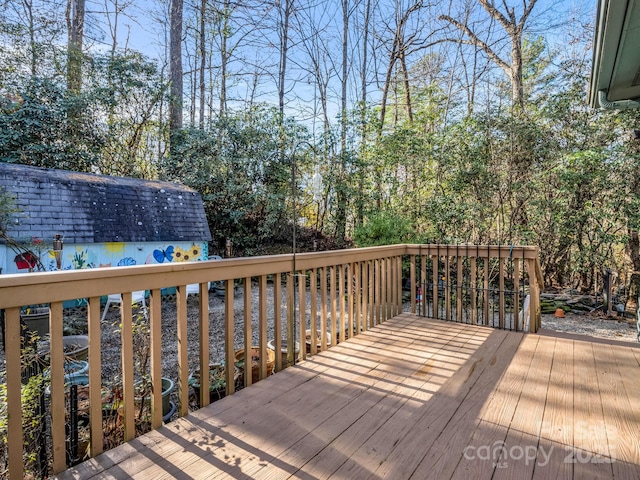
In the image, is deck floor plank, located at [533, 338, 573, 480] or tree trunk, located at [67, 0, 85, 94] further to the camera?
tree trunk, located at [67, 0, 85, 94]

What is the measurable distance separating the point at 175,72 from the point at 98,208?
5042 mm

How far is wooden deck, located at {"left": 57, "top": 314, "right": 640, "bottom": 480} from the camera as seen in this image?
1.43m

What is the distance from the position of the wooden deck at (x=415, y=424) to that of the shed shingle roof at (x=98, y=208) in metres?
4.36

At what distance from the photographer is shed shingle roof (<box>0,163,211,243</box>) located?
5047 mm

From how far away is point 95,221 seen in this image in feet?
18.2

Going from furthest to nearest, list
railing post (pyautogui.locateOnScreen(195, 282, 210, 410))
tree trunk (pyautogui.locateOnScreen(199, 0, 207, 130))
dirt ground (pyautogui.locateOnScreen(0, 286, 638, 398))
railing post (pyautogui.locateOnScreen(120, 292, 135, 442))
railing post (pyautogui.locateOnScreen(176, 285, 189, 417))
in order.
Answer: tree trunk (pyautogui.locateOnScreen(199, 0, 207, 130)) → dirt ground (pyautogui.locateOnScreen(0, 286, 638, 398)) → railing post (pyautogui.locateOnScreen(195, 282, 210, 410)) → railing post (pyautogui.locateOnScreen(176, 285, 189, 417)) → railing post (pyautogui.locateOnScreen(120, 292, 135, 442))

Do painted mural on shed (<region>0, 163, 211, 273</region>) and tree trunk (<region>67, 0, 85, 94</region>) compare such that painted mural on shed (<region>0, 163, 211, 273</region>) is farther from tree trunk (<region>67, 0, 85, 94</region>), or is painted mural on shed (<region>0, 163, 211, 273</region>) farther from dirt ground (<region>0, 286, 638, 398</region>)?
tree trunk (<region>67, 0, 85, 94</region>)

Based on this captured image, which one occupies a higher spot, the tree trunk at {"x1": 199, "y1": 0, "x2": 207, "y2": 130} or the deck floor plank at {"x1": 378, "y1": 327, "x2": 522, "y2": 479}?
the tree trunk at {"x1": 199, "y1": 0, "x2": 207, "y2": 130}

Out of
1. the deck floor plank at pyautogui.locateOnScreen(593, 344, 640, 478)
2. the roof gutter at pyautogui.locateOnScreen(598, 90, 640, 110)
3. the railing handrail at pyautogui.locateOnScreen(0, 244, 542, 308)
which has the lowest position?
the deck floor plank at pyautogui.locateOnScreen(593, 344, 640, 478)

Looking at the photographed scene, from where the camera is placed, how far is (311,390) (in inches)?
84.1

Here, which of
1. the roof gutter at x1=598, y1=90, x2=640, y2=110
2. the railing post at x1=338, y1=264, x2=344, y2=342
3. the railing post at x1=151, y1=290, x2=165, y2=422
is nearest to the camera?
the railing post at x1=151, y1=290, x2=165, y2=422

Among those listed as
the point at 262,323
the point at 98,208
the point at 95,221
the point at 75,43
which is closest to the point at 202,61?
the point at 75,43

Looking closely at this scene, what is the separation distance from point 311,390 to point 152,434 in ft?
2.90

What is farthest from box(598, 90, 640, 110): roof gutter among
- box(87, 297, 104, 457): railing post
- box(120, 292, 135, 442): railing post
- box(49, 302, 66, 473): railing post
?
box(49, 302, 66, 473): railing post
